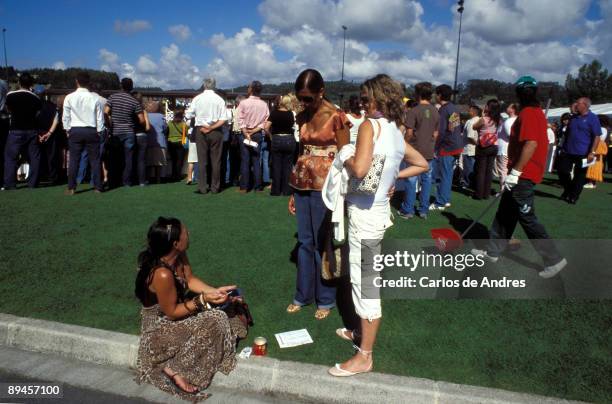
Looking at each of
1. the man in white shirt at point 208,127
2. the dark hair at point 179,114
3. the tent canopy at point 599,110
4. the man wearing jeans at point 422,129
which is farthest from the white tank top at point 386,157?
the tent canopy at point 599,110

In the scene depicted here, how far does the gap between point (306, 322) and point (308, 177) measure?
1226 millimetres

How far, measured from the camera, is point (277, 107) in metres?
8.59

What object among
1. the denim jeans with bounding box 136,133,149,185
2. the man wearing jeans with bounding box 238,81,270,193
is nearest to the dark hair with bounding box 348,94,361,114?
the man wearing jeans with bounding box 238,81,270,193

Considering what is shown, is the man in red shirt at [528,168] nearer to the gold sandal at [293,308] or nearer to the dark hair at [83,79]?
the gold sandal at [293,308]

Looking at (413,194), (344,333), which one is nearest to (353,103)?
(413,194)

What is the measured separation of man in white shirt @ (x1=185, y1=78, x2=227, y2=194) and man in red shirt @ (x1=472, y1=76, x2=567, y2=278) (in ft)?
18.8

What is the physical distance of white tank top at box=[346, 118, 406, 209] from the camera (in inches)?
111

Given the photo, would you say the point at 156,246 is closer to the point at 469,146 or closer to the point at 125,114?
the point at 125,114

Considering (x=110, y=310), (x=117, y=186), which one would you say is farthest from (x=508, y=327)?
(x=117, y=186)

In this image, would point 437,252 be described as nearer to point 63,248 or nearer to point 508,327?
point 508,327

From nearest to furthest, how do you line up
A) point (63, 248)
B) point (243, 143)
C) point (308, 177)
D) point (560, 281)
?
point (308, 177) < point (560, 281) < point (63, 248) < point (243, 143)

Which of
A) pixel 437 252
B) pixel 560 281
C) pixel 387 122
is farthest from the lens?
pixel 437 252

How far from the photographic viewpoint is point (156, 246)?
120 inches

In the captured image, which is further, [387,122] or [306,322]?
[306,322]
